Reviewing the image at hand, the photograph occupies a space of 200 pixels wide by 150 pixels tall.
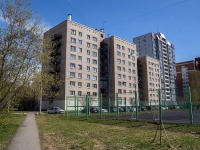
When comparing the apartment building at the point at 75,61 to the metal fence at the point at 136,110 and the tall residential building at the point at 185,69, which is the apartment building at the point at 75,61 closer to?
the metal fence at the point at 136,110

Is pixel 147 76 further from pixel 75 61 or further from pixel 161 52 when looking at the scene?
pixel 161 52

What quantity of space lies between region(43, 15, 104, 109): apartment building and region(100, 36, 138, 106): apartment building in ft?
15.1

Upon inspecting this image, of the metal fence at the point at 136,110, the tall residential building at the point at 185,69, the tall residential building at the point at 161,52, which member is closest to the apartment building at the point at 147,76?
the tall residential building at the point at 161,52

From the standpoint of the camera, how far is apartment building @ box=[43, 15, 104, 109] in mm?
55062

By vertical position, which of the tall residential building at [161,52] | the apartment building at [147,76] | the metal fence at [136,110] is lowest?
the metal fence at [136,110]

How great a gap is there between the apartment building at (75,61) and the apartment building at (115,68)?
4.61 meters

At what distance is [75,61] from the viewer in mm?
57781

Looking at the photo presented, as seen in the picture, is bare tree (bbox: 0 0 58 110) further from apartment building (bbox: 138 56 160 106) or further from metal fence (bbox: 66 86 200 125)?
apartment building (bbox: 138 56 160 106)

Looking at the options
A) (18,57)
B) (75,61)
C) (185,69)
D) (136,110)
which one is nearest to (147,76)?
(75,61)

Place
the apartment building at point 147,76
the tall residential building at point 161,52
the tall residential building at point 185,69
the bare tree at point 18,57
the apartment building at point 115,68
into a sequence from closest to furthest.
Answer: the bare tree at point 18,57 < the apartment building at point 115,68 < the apartment building at point 147,76 < the tall residential building at point 161,52 < the tall residential building at point 185,69

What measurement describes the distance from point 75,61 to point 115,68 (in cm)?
1507

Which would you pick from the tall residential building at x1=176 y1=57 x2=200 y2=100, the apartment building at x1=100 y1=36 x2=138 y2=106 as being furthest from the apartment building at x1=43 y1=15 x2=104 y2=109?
the tall residential building at x1=176 y1=57 x2=200 y2=100

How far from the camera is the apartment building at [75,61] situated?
2168 inches

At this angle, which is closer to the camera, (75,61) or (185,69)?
(75,61)
